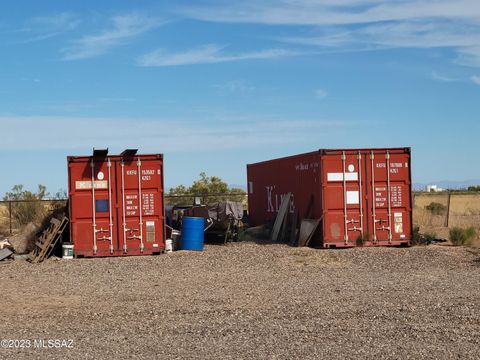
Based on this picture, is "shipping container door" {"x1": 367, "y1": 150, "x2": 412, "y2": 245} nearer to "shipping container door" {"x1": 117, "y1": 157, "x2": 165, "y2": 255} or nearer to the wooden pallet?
"shipping container door" {"x1": 117, "y1": 157, "x2": 165, "y2": 255}

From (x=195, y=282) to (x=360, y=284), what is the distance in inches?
142

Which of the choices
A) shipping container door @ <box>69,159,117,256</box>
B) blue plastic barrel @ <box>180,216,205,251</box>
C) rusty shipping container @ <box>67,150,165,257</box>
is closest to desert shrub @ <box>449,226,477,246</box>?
blue plastic barrel @ <box>180,216,205,251</box>

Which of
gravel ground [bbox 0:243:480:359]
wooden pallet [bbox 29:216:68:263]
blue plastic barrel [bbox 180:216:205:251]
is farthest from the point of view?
blue plastic barrel [bbox 180:216:205:251]

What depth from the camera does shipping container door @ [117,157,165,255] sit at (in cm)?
2114

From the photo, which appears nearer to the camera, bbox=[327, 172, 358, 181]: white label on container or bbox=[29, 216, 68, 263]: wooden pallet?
bbox=[29, 216, 68, 263]: wooden pallet

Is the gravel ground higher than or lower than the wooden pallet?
lower

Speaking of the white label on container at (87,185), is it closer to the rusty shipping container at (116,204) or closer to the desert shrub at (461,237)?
the rusty shipping container at (116,204)

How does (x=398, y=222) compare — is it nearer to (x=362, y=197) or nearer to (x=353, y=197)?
(x=362, y=197)

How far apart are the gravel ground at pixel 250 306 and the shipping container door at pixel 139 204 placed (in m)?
1.48

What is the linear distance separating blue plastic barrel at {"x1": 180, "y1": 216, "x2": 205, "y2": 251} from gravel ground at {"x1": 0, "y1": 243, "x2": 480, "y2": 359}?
2.36m

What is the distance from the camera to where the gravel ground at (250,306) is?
8.45 meters

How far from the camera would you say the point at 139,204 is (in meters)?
21.2

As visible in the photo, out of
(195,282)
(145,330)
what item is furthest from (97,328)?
(195,282)

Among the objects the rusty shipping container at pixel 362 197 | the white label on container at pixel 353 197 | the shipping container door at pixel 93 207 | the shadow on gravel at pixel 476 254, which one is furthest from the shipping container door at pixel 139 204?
the shadow on gravel at pixel 476 254
